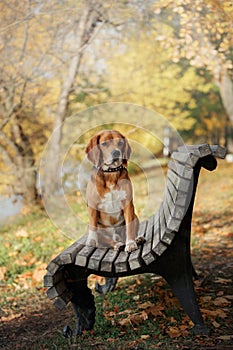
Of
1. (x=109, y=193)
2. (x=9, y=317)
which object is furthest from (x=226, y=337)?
(x=9, y=317)

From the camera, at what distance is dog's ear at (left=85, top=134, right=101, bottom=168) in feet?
11.2

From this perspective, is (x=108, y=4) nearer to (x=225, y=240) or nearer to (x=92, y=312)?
Result: (x=225, y=240)

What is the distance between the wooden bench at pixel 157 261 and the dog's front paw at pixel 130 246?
0.16 feet

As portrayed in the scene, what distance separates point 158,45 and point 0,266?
304 inches

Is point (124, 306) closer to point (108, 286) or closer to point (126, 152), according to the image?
point (108, 286)

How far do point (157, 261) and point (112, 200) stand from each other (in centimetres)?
57

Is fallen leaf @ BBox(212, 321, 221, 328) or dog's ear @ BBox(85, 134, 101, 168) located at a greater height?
dog's ear @ BBox(85, 134, 101, 168)

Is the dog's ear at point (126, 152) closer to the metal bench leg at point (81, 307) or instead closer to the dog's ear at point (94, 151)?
the dog's ear at point (94, 151)

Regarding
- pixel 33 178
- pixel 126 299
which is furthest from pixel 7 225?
pixel 126 299

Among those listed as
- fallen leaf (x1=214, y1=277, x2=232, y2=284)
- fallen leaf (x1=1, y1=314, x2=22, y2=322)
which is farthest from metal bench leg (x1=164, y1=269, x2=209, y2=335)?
fallen leaf (x1=1, y1=314, x2=22, y2=322)

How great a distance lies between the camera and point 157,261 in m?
3.23

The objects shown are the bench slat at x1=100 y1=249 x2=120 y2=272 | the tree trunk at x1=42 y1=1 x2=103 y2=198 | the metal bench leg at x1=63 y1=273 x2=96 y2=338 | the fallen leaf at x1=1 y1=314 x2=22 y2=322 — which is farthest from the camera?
the tree trunk at x1=42 y1=1 x2=103 y2=198

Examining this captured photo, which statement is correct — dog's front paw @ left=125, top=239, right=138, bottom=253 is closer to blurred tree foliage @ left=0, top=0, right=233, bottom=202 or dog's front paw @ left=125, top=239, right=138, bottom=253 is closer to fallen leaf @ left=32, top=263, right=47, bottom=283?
fallen leaf @ left=32, top=263, right=47, bottom=283

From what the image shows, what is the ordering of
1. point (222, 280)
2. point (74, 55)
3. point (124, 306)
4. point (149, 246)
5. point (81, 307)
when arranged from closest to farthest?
1. point (149, 246)
2. point (81, 307)
3. point (124, 306)
4. point (222, 280)
5. point (74, 55)
